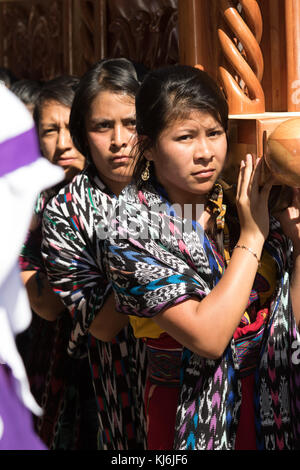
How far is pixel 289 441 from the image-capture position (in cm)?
162

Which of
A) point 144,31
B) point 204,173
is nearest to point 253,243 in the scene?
point 204,173

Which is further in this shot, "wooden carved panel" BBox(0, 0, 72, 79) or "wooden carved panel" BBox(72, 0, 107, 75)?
"wooden carved panel" BBox(0, 0, 72, 79)

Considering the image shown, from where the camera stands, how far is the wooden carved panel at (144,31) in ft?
9.32

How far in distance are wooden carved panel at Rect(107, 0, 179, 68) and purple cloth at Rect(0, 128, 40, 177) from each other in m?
1.99

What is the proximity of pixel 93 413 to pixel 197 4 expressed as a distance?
145cm

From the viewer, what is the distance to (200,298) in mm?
1512

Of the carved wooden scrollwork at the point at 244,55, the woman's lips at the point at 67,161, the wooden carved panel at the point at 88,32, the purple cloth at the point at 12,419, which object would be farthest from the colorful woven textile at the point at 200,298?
the wooden carved panel at the point at 88,32

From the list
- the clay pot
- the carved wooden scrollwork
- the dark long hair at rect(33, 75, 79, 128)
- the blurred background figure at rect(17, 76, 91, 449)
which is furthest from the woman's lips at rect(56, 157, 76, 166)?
the clay pot

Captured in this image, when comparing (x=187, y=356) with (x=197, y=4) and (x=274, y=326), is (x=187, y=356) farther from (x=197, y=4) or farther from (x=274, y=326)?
(x=197, y=4)

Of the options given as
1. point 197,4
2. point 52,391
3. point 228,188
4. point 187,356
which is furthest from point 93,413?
point 197,4

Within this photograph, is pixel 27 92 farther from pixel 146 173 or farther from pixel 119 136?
pixel 146 173

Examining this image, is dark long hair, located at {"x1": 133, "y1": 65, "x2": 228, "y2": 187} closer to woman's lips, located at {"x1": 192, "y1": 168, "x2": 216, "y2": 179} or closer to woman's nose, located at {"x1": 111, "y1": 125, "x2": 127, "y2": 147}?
woman's lips, located at {"x1": 192, "y1": 168, "x2": 216, "y2": 179}

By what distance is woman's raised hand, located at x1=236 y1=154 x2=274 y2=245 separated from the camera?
4.97 ft

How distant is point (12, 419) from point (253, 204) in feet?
2.45
